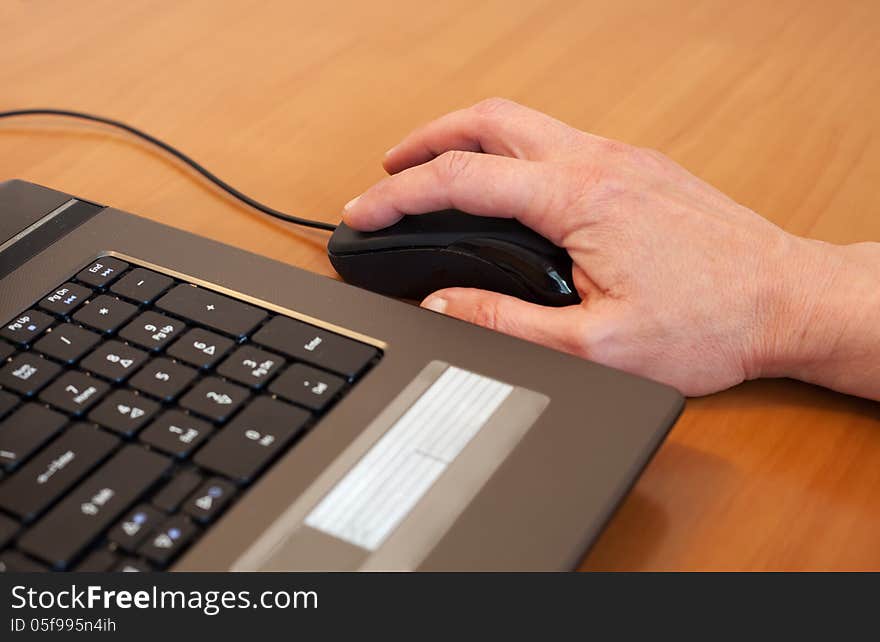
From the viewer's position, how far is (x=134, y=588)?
44cm

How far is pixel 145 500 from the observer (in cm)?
47

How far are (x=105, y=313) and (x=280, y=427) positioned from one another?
14 cm

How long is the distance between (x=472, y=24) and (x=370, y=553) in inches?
27.1

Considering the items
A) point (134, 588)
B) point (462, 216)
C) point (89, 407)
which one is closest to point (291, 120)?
point (462, 216)

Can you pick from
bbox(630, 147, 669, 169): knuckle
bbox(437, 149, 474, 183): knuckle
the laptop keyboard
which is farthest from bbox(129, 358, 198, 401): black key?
bbox(630, 147, 669, 169): knuckle

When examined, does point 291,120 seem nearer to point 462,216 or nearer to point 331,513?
point 462,216

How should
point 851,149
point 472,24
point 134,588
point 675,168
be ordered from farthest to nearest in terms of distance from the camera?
point 472,24 → point 851,149 → point 675,168 → point 134,588

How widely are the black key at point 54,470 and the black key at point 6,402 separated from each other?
0.04 meters

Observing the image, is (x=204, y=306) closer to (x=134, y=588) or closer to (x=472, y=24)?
(x=134, y=588)

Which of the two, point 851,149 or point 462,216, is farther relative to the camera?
point 851,149

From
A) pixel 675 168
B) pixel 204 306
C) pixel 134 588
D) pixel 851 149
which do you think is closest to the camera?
pixel 134 588

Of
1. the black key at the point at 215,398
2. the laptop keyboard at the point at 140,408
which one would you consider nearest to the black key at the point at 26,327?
the laptop keyboard at the point at 140,408

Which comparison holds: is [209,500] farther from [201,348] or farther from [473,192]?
[473,192]

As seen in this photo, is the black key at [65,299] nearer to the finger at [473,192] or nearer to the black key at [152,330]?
the black key at [152,330]
